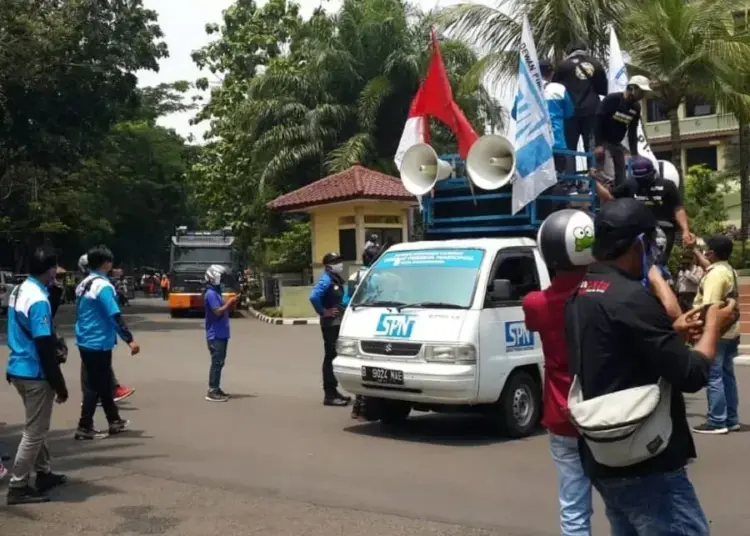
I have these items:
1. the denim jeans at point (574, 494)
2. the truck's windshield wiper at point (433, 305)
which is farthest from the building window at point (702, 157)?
the denim jeans at point (574, 494)

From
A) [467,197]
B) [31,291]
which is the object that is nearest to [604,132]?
[467,197]

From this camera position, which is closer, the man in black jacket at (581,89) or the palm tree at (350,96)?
the man in black jacket at (581,89)

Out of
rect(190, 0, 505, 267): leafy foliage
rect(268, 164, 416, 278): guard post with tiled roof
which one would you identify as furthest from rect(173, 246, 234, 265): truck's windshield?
rect(268, 164, 416, 278): guard post with tiled roof

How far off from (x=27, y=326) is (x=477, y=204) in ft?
15.0

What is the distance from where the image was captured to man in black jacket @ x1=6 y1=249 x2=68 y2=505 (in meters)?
6.81

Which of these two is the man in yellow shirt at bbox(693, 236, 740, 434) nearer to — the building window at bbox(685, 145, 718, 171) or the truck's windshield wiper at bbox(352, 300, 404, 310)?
the truck's windshield wiper at bbox(352, 300, 404, 310)

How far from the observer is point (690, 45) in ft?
71.9

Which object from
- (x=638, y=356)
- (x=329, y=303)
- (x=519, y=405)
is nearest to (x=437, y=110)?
(x=329, y=303)

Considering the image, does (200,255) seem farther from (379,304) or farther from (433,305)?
(433,305)

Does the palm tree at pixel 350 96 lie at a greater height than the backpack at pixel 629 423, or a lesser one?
greater

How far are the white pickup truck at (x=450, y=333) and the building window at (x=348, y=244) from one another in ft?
60.2

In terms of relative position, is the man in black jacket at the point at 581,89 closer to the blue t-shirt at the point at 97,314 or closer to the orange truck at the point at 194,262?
the blue t-shirt at the point at 97,314

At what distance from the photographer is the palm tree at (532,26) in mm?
20734

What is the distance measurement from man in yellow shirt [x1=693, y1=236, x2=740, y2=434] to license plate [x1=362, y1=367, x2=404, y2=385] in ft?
9.07
